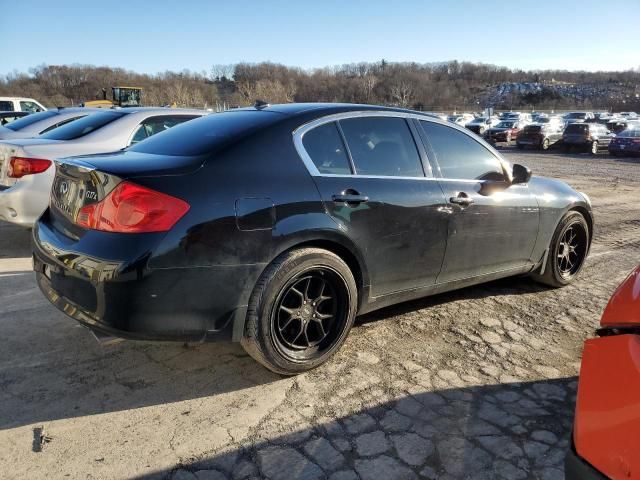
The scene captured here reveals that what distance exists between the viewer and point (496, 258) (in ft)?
13.5

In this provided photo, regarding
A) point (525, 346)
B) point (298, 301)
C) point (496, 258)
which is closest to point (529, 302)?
point (496, 258)

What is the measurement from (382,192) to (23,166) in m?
3.94

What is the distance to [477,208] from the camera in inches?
152

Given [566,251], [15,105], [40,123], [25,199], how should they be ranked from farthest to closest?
[15,105] → [40,123] → [25,199] → [566,251]

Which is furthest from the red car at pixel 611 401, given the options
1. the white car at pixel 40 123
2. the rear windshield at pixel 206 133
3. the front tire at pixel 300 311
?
the white car at pixel 40 123

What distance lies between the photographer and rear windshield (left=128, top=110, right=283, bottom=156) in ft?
9.95

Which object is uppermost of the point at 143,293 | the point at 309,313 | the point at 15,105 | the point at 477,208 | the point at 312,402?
the point at 15,105

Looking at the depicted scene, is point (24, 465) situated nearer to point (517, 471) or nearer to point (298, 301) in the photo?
point (298, 301)

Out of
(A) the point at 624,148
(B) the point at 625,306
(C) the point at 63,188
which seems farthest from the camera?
(A) the point at 624,148

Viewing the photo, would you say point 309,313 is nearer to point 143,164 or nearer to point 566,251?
point 143,164

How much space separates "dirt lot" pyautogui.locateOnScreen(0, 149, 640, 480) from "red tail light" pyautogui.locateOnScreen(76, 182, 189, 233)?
843 mm

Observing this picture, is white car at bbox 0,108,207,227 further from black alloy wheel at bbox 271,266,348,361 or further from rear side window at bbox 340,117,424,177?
black alloy wheel at bbox 271,266,348,361

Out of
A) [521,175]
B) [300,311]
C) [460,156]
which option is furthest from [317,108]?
[521,175]

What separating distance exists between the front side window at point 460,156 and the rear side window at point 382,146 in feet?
0.73
